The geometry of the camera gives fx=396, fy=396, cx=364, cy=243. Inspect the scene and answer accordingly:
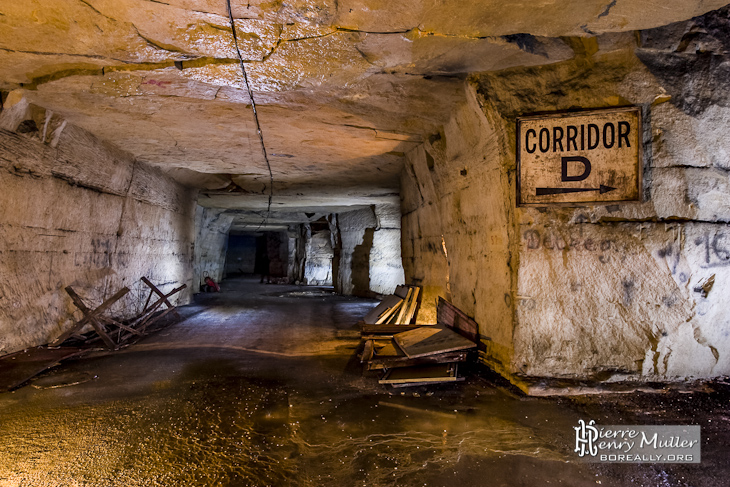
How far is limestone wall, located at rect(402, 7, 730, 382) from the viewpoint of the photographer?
3.14 meters

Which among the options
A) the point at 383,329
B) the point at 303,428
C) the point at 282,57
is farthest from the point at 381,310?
the point at 282,57

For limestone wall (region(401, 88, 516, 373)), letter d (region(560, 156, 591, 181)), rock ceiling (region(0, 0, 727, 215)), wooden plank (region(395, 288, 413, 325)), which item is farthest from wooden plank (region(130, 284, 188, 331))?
letter d (region(560, 156, 591, 181))

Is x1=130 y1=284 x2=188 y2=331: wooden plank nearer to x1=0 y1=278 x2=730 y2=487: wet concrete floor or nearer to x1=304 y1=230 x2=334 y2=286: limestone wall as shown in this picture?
x1=0 y1=278 x2=730 y2=487: wet concrete floor

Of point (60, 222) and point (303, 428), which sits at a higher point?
point (60, 222)

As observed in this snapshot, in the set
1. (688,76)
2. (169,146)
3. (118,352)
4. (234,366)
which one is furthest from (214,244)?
(688,76)

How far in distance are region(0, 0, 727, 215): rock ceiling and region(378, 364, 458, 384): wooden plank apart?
8.56 ft

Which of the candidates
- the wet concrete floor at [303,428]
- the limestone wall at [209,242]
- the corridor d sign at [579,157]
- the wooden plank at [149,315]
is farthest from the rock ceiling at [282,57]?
the limestone wall at [209,242]

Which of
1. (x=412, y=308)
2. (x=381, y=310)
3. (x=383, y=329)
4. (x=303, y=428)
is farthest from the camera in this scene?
(x=381, y=310)

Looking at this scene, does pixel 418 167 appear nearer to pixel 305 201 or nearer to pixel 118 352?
pixel 118 352

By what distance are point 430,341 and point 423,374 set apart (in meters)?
0.54

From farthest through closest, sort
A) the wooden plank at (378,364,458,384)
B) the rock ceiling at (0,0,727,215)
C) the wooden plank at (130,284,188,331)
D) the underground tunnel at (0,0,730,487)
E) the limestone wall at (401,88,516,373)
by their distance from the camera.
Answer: the wooden plank at (130,284,188,331) → the limestone wall at (401,88,516,373) → the wooden plank at (378,364,458,384) → the rock ceiling at (0,0,727,215) → the underground tunnel at (0,0,730,487)

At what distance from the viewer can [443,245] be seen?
527 cm

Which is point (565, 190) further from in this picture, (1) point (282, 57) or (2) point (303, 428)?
(2) point (303, 428)

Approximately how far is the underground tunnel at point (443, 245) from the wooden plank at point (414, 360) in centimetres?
2
